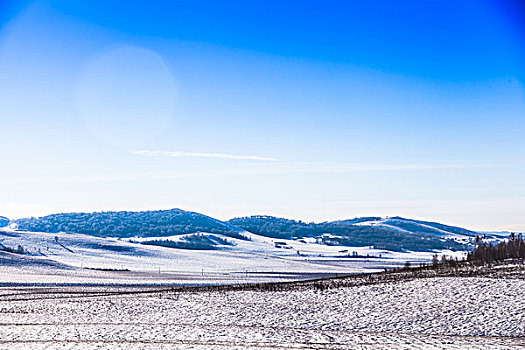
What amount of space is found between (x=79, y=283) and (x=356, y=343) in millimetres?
40635

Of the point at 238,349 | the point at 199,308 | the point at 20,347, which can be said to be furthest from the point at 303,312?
the point at 20,347

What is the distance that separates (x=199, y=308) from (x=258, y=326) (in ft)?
19.2

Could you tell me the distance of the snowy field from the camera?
20.2 m

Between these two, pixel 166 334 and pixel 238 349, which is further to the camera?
pixel 166 334

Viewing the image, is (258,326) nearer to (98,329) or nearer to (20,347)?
(98,329)

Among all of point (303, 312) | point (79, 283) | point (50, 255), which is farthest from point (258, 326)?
point (50, 255)

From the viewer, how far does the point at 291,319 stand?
26.3m

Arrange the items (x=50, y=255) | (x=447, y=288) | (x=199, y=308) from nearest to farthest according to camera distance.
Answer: (x=199, y=308), (x=447, y=288), (x=50, y=255)

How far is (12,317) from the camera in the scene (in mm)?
26969

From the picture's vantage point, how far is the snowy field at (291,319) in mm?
20172

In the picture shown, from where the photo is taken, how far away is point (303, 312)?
1097 inches

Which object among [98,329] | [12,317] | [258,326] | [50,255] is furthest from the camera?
[50,255]

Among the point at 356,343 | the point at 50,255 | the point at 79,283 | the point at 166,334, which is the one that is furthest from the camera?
the point at 50,255

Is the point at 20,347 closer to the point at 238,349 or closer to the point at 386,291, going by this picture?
the point at 238,349
